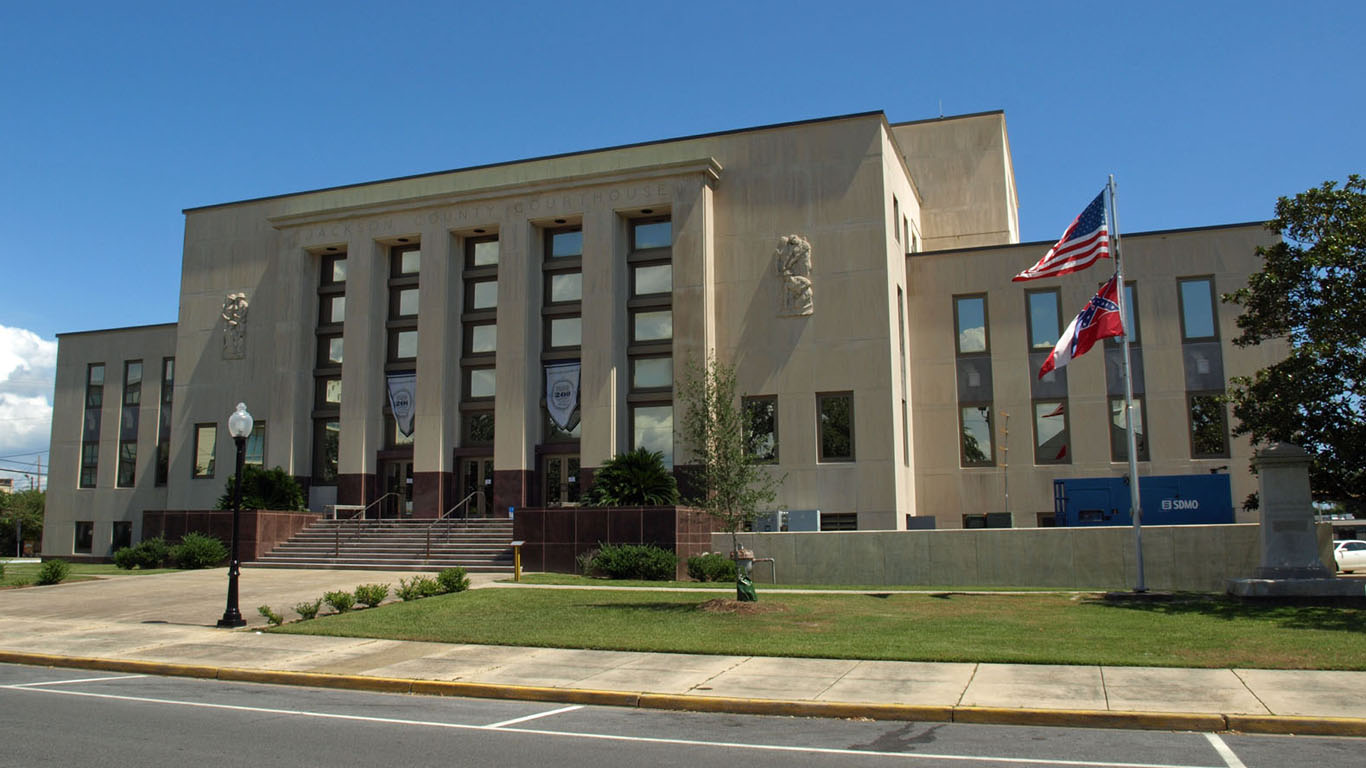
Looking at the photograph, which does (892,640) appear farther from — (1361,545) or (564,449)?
(1361,545)

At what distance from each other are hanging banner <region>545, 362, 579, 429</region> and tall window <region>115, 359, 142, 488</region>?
2300 cm

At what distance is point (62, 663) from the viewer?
16.4m

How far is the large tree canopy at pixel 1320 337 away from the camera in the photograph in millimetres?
20391

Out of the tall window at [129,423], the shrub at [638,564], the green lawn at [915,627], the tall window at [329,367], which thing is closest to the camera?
the green lawn at [915,627]

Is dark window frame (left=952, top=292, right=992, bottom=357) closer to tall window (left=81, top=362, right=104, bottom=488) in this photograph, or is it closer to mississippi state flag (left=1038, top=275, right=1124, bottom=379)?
mississippi state flag (left=1038, top=275, right=1124, bottom=379)

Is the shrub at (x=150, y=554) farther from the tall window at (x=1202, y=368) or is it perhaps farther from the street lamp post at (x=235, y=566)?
the tall window at (x=1202, y=368)

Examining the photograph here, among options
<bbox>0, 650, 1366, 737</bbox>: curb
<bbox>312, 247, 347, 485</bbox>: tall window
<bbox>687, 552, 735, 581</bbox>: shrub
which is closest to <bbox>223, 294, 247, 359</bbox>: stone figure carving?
<bbox>312, 247, 347, 485</bbox>: tall window

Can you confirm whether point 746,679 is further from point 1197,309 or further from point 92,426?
point 92,426

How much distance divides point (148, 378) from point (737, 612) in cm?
4030

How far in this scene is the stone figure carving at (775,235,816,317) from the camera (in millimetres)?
36125

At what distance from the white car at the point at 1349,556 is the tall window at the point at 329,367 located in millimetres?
40130

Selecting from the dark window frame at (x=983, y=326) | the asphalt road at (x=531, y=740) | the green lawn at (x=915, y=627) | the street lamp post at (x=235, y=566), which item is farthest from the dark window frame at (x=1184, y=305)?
the street lamp post at (x=235, y=566)

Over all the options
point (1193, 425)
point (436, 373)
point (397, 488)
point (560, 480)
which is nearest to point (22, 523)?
point (397, 488)

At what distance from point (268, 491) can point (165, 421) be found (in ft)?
44.9
